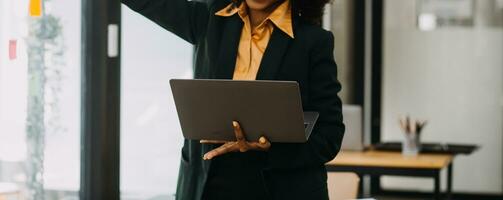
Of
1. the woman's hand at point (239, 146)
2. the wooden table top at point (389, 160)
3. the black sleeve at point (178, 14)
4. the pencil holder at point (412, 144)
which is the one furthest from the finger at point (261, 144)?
the pencil holder at point (412, 144)

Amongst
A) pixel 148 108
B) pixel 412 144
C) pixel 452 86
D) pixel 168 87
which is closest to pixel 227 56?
pixel 148 108

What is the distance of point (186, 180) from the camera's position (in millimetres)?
2398

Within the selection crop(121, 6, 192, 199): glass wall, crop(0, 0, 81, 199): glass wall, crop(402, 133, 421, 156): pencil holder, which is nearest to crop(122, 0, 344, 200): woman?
crop(0, 0, 81, 199): glass wall

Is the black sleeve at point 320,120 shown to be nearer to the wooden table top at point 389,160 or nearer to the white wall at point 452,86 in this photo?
the wooden table top at point 389,160

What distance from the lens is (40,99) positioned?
3.27 meters

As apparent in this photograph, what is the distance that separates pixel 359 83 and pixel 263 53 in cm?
554

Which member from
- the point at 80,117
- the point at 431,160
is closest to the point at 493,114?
the point at 431,160

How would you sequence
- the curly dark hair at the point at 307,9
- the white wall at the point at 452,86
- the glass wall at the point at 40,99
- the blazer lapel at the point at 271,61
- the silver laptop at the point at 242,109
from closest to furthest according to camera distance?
the silver laptop at the point at 242,109, the blazer lapel at the point at 271,61, the curly dark hair at the point at 307,9, the glass wall at the point at 40,99, the white wall at the point at 452,86

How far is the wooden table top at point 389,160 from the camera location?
532 cm

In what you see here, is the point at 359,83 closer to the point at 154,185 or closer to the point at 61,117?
the point at 154,185

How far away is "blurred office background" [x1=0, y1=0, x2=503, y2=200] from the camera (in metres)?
3.15

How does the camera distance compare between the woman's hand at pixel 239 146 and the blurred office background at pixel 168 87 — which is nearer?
the woman's hand at pixel 239 146

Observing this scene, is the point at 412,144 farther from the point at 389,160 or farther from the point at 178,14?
the point at 178,14

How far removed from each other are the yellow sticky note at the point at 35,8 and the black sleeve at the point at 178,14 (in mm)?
799
